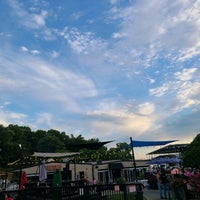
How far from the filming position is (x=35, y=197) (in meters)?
8.77

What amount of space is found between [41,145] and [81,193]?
312 ft

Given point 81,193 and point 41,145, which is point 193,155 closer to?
point 81,193

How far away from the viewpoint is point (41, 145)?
101750mm

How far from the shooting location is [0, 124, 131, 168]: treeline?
2861 inches

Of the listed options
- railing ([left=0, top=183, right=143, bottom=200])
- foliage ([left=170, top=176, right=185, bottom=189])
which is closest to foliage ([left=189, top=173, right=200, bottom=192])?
railing ([left=0, top=183, right=143, bottom=200])

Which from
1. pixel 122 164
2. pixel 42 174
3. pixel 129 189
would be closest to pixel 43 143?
pixel 122 164

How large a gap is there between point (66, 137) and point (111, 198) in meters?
110

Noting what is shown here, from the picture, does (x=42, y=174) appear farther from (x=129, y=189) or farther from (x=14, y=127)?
(x=14, y=127)

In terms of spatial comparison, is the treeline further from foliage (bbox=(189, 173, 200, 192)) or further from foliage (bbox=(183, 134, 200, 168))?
foliage (bbox=(189, 173, 200, 192))

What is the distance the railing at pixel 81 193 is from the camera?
8678 mm

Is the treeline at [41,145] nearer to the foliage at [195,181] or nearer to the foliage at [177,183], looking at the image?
the foliage at [177,183]

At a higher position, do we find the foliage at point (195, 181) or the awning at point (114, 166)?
the awning at point (114, 166)

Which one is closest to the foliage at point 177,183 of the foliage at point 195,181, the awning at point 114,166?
the foliage at point 195,181

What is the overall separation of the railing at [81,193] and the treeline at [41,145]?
49.5 metres
